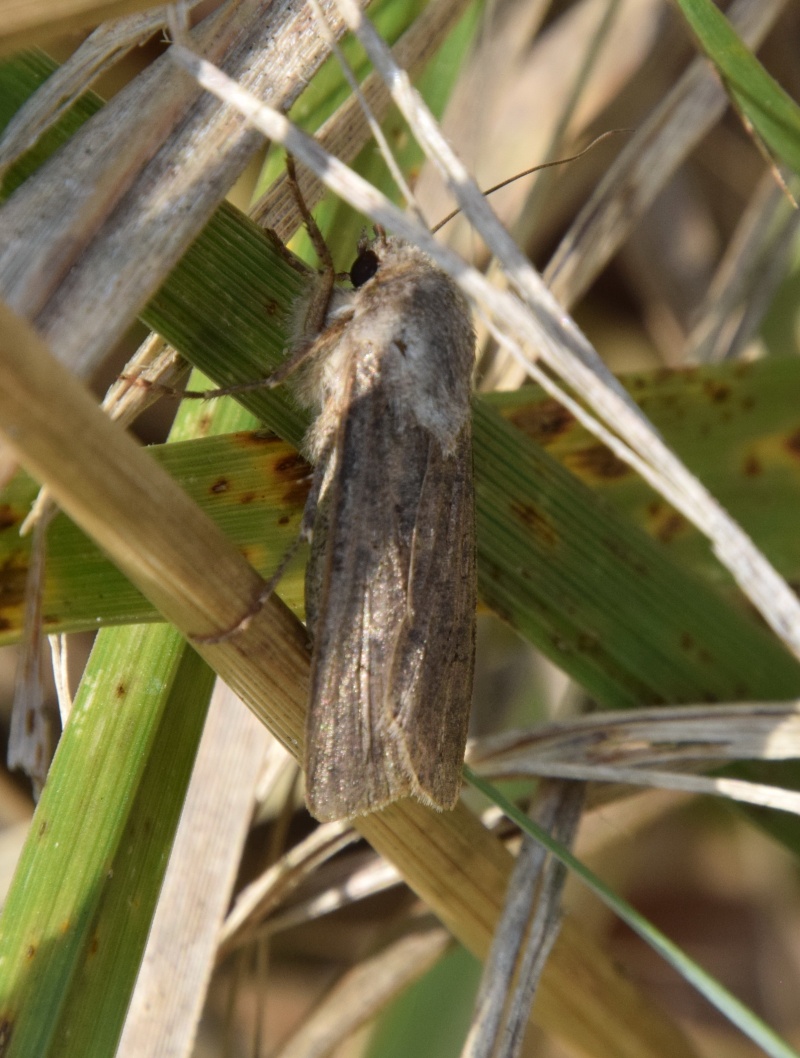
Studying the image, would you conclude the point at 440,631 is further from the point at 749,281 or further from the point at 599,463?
the point at 749,281

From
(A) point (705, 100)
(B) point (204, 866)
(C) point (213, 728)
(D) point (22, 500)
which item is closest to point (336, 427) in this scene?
(D) point (22, 500)

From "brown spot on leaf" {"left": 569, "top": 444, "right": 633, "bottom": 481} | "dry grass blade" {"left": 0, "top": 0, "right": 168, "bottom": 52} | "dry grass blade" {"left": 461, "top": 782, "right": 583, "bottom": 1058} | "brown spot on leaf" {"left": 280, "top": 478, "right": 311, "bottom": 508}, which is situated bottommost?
"dry grass blade" {"left": 461, "top": 782, "right": 583, "bottom": 1058}

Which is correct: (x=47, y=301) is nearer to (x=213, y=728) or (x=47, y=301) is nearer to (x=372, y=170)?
(x=372, y=170)

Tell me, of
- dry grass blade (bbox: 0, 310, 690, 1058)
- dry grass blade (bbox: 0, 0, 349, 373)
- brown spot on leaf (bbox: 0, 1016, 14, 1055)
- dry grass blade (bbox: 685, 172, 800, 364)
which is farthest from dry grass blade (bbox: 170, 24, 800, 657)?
dry grass blade (bbox: 685, 172, 800, 364)

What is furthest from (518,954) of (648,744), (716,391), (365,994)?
(716,391)

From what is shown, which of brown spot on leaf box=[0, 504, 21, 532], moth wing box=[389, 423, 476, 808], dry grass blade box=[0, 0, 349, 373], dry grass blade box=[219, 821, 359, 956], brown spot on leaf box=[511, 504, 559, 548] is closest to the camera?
dry grass blade box=[0, 0, 349, 373]

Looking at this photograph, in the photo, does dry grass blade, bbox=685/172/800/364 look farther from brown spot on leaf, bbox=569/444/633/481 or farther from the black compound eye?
the black compound eye
